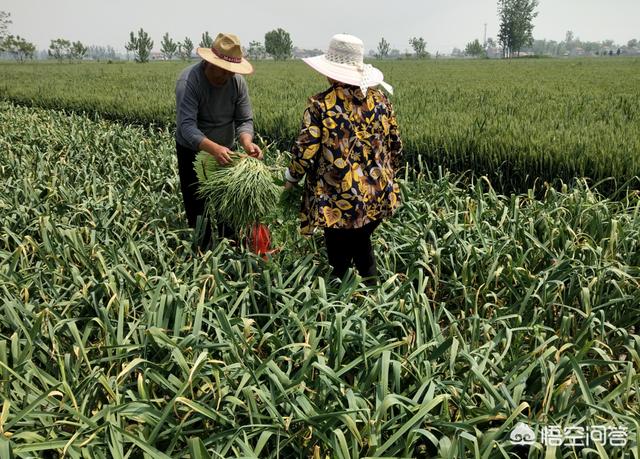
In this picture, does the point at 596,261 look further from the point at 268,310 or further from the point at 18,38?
the point at 18,38

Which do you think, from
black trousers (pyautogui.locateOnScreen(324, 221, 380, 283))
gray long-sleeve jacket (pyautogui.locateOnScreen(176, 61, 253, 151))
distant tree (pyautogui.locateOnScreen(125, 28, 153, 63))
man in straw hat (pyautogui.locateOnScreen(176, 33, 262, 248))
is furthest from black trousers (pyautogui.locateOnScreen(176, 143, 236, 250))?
distant tree (pyautogui.locateOnScreen(125, 28, 153, 63))

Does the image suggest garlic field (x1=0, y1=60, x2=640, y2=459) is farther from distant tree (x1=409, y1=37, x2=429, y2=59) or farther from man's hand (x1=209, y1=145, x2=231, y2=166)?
distant tree (x1=409, y1=37, x2=429, y2=59)

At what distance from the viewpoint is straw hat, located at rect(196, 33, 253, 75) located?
9.75ft

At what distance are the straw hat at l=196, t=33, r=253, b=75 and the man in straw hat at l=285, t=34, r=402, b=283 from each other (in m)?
0.69

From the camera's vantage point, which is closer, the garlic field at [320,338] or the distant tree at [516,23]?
the garlic field at [320,338]

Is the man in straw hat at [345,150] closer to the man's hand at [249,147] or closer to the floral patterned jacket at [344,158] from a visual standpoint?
the floral patterned jacket at [344,158]

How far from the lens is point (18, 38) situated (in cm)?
6600

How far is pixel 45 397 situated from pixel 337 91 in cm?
178

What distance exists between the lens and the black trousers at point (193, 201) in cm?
331

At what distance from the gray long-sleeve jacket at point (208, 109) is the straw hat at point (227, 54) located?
183 mm

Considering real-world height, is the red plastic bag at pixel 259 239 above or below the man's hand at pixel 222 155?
below

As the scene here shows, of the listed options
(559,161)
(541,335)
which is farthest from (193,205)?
(559,161)

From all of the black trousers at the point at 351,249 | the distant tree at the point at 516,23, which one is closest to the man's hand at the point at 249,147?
the black trousers at the point at 351,249

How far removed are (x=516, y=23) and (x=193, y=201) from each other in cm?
10418
